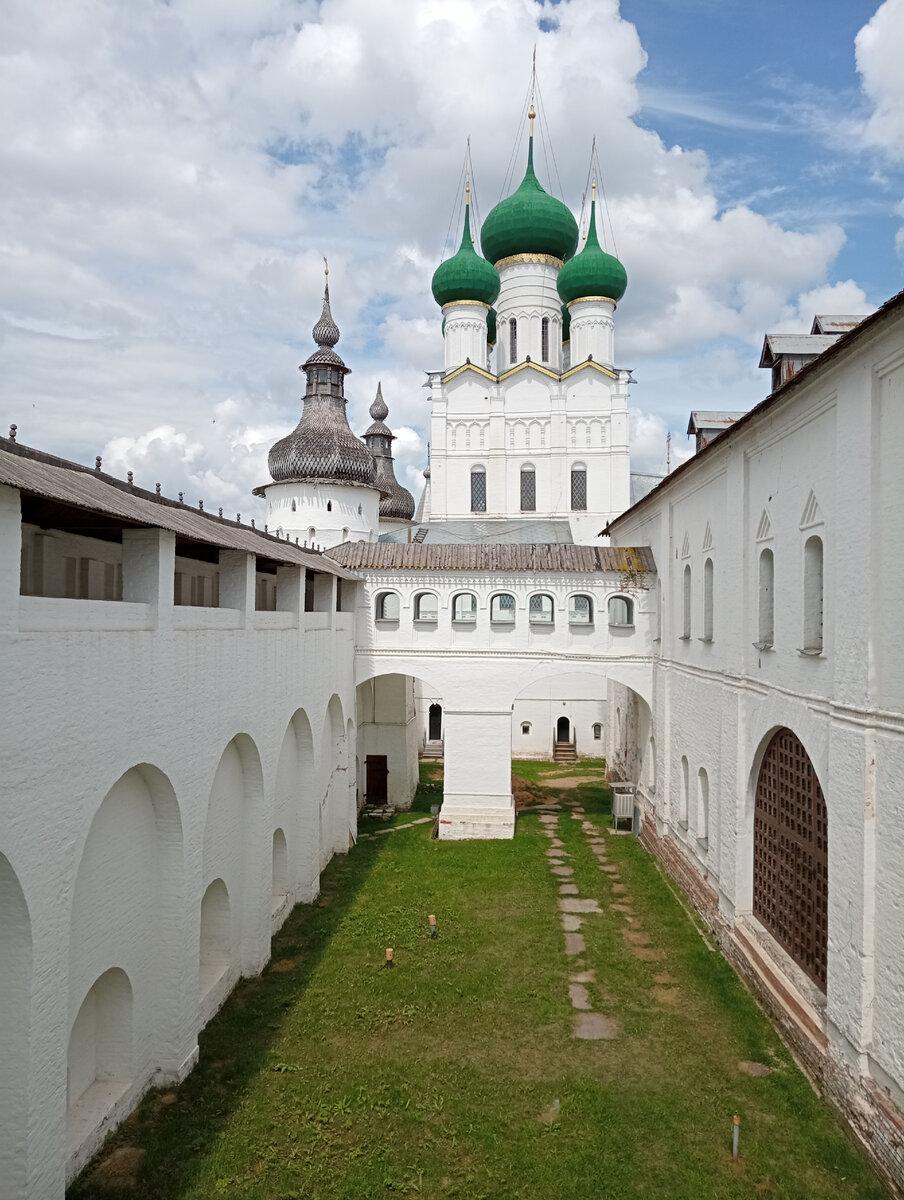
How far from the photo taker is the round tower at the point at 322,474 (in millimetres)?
25375

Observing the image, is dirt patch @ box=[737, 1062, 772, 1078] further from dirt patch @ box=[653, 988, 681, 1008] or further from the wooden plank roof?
the wooden plank roof

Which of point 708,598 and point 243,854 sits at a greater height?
point 708,598

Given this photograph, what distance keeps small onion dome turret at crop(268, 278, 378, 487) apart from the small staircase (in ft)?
37.1

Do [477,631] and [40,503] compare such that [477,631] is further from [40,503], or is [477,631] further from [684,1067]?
[40,503]

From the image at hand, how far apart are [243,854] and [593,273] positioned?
2563 centimetres

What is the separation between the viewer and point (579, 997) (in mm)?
11453

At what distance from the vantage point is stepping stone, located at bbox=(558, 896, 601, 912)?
14758 millimetres

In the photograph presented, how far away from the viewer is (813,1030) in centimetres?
927

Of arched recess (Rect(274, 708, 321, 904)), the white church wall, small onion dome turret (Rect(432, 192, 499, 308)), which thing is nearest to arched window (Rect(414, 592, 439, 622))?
arched recess (Rect(274, 708, 321, 904))

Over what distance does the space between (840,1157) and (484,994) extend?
191 inches

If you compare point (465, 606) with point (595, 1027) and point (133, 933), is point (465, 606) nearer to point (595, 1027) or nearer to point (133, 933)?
point (595, 1027)

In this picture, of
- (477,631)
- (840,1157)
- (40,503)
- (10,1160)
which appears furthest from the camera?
(477,631)

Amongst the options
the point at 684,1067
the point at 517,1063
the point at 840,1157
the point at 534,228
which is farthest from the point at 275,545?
the point at 534,228

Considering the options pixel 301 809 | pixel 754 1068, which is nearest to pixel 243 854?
pixel 301 809
